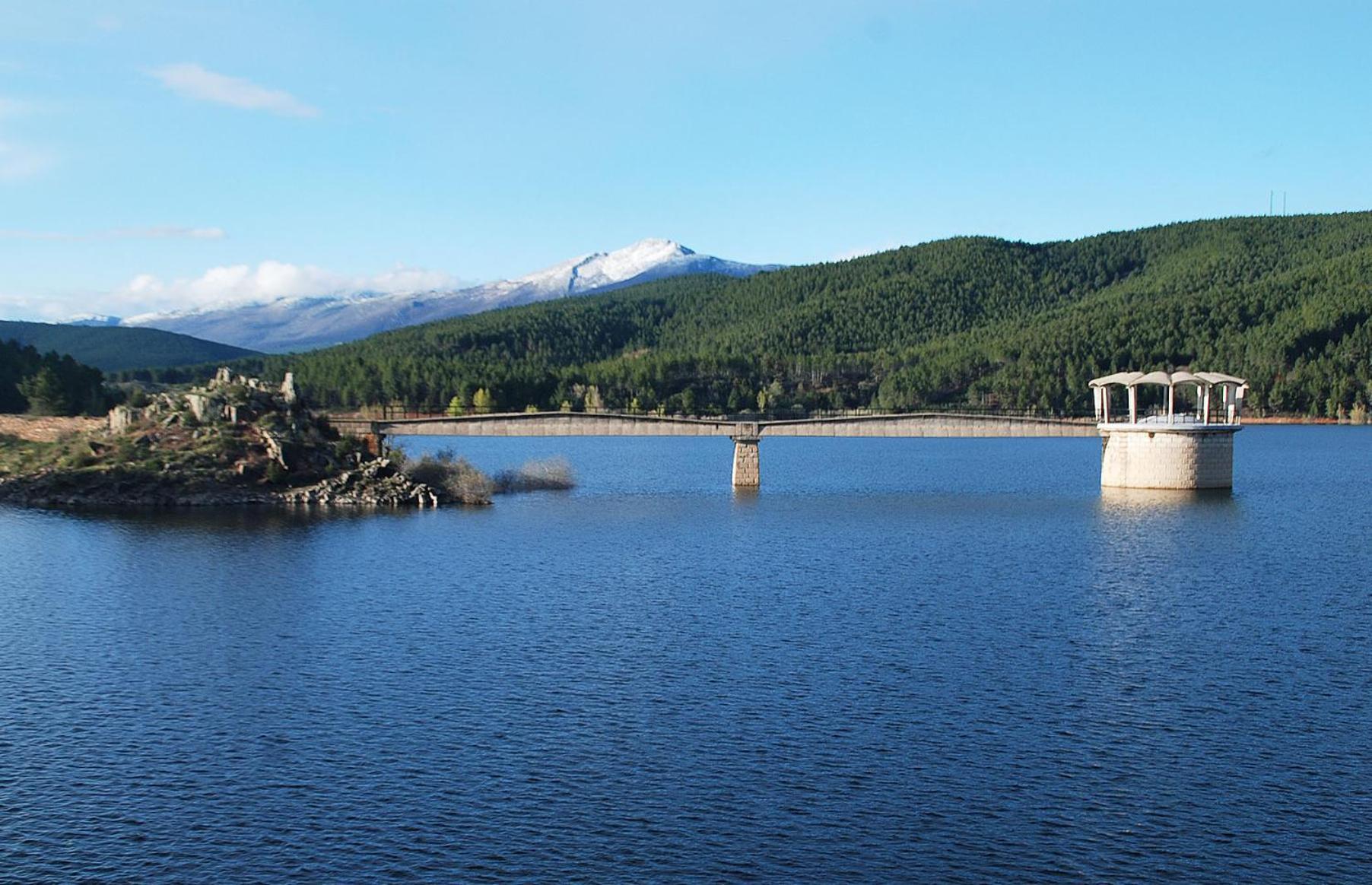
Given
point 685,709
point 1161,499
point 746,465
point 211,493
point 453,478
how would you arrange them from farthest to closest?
point 746,465, point 1161,499, point 453,478, point 211,493, point 685,709

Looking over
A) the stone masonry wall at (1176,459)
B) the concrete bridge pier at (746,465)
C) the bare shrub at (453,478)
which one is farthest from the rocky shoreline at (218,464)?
the stone masonry wall at (1176,459)

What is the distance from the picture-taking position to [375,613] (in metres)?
58.4

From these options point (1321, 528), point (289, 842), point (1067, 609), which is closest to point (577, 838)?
point (289, 842)

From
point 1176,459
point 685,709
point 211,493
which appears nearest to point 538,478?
point 211,493

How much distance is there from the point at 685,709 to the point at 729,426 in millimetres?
76012

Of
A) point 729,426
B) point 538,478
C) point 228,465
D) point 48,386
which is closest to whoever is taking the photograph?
point 228,465

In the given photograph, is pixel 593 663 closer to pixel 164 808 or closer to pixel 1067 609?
pixel 164 808

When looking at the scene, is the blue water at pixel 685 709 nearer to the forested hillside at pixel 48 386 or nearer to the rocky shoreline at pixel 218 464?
the rocky shoreline at pixel 218 464

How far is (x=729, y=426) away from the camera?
118 metres

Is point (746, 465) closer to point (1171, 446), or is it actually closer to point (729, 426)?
point (729, 426)

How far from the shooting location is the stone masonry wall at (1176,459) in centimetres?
11225

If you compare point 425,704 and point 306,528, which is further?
point 306,528

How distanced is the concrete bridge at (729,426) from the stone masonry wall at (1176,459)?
4.24 meters

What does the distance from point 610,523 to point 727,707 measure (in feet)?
163
